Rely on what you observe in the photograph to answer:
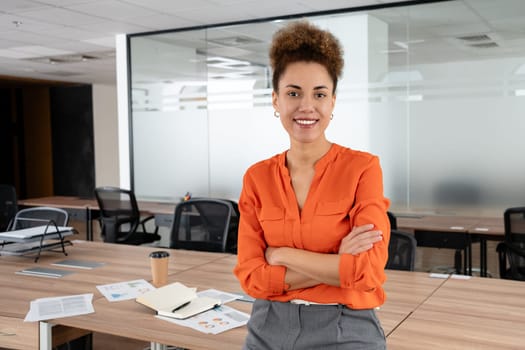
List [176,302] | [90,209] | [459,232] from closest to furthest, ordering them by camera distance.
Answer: [176,302] < [459,232] < [90,209]

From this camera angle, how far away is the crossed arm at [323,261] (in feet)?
4.74

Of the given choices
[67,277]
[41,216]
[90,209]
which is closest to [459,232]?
[67,277]

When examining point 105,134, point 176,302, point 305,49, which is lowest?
point 176,302

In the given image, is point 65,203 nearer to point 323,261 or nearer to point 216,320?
point 216,320

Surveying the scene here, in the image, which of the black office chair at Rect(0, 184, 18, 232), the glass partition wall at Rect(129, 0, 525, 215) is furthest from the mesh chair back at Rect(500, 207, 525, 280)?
the black office chair at Rect(0, 184, 18, 232)

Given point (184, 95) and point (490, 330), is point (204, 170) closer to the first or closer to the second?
point (184, 95)

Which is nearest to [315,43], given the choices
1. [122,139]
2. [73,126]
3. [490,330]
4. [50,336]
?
[490,330]

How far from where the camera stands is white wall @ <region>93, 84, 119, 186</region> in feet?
41.8

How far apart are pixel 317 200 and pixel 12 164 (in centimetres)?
1329

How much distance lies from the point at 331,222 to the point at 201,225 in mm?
2722

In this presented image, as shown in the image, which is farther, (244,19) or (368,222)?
(244,19)

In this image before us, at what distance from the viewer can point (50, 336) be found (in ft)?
7.75

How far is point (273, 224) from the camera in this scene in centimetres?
154

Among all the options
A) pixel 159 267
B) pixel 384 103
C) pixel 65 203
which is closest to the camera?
pixel 159 267
